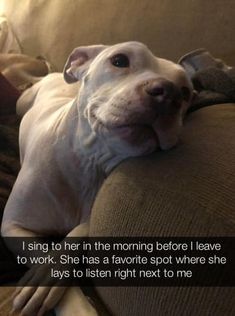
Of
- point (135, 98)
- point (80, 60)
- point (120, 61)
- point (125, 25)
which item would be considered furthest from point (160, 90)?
point (125, 25)

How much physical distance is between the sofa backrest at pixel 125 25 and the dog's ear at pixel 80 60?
1.40 ft

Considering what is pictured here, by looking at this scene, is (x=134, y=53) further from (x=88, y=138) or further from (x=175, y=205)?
(x=175, y=205)

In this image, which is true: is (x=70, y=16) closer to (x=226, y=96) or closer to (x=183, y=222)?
(x=226, y=96)

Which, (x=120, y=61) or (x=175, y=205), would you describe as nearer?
(x=175, y=205)

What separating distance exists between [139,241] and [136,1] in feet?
3.86

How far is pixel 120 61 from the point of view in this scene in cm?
102

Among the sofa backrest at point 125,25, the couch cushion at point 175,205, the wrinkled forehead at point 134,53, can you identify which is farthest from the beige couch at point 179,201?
the sofa backrest at point 125,25

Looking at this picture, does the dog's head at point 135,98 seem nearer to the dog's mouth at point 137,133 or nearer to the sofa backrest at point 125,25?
the dog's mouth at point 137,133

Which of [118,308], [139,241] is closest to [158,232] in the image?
[139,241]

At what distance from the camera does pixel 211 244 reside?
599 millimetres

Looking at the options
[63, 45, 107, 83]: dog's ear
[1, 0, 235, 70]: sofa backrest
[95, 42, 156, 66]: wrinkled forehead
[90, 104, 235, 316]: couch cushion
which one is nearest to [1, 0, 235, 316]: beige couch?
[90, 104, 235, 316]: couch cushion

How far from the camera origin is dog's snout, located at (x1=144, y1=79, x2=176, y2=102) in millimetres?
833

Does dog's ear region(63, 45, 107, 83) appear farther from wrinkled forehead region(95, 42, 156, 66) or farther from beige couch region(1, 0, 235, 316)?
beige couch region(1, 0, 235, 316)

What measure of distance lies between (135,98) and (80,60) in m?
0.44
